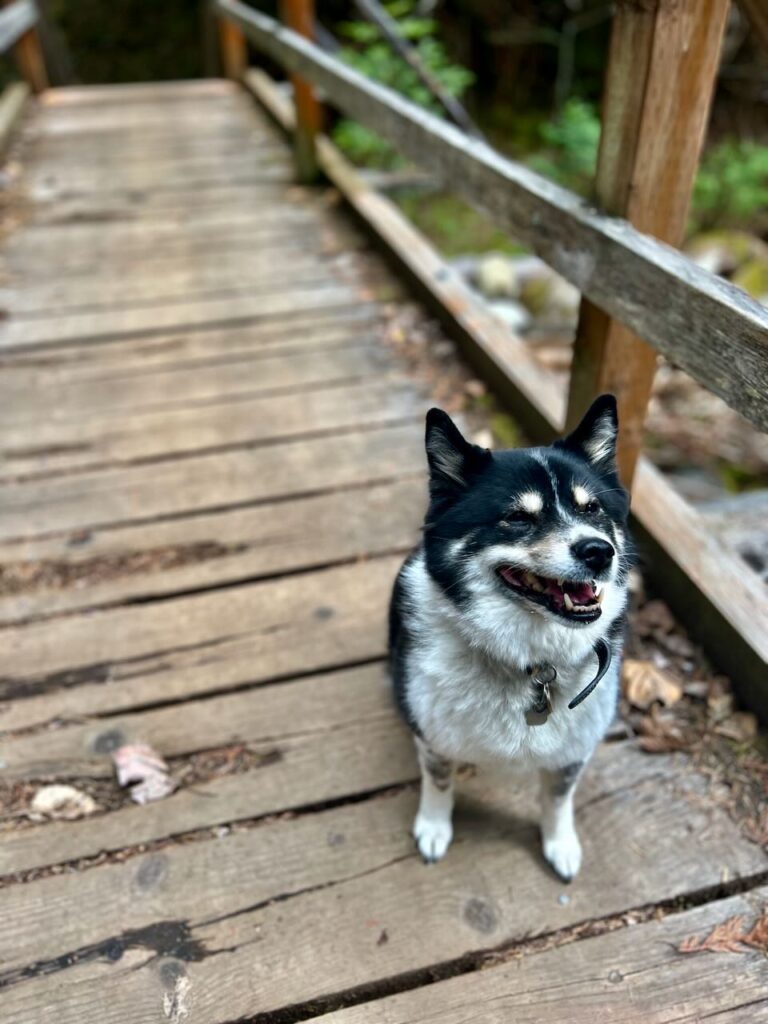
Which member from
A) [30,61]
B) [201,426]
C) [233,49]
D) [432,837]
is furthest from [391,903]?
[233,49]

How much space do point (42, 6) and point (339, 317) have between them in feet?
33.9

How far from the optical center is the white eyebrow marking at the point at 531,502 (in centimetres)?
151

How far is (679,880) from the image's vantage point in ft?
5.94

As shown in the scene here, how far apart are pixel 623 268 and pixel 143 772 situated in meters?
1.81

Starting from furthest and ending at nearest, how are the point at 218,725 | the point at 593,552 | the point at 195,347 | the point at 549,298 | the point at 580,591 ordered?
the point at 549,298
the point at 195,347
the point at 218,725
the point at 580,591
the point at 593,552

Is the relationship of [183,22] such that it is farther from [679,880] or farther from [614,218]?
[679,880]

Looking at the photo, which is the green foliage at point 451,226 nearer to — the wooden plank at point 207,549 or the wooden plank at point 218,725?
the wooden plank at point 207,549

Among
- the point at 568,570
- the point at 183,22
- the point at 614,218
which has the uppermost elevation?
the point at 614,218

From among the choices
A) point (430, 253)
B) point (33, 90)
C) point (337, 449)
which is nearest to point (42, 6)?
point (33, 90)

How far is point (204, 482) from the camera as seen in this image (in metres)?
3.08

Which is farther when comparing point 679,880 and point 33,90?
point 33,90

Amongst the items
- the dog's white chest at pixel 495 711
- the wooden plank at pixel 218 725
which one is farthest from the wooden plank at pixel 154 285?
the dog's white chest at pixel 495 711

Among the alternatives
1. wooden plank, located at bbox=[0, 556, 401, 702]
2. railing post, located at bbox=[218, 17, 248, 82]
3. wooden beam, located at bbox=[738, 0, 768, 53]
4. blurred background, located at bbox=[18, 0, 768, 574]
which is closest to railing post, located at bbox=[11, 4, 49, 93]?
railing post, located at bbox=[218, 17, 248, 82]

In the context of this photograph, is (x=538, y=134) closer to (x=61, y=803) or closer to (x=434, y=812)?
(x=434, y=812)
